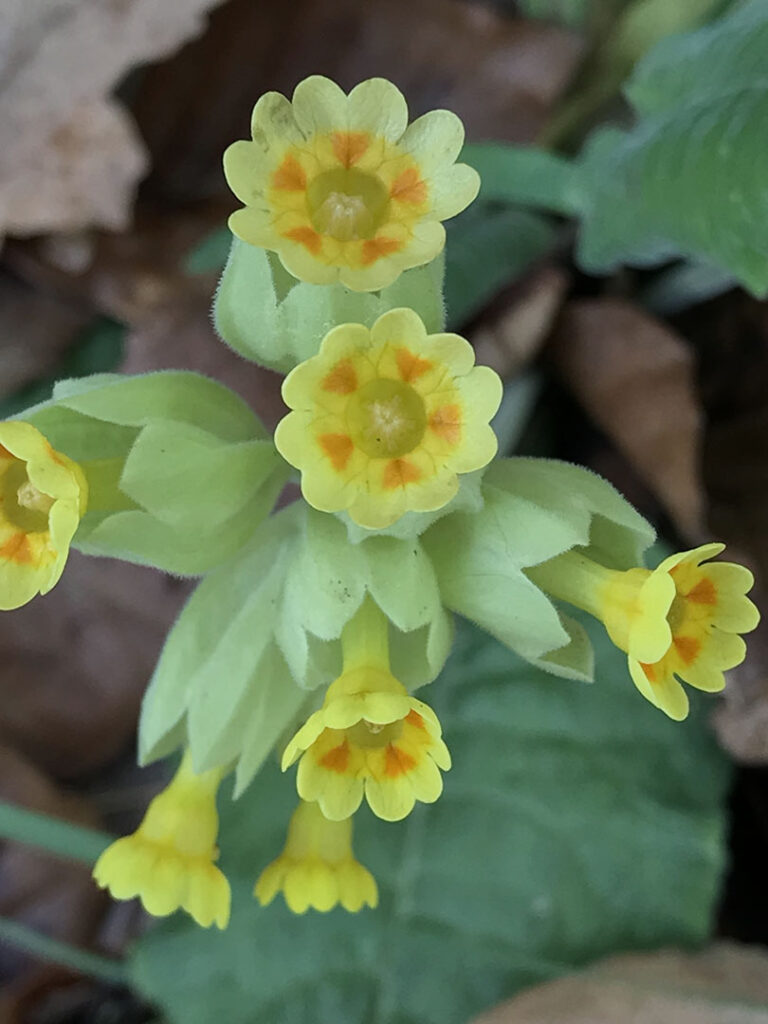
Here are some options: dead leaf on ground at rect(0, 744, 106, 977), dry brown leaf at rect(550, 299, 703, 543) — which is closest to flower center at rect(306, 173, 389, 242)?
dry brown leaf at rect(550, 299, 703, 543)

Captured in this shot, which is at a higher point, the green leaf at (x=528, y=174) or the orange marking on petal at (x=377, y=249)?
the orange marking on petal at (x=377, y=249)

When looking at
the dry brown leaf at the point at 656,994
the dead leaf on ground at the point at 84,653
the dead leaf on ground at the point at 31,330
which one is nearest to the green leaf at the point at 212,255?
the dead leaf on ground at the point at 31,330

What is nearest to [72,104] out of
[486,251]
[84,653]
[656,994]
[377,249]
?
[486,251]

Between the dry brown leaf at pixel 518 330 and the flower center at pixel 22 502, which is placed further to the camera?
the dry brown leaf at pixel 518 330

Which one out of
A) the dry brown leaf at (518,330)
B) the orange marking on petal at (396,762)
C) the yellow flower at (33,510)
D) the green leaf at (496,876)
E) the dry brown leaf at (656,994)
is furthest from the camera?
the dry brown leaf at (518,330)

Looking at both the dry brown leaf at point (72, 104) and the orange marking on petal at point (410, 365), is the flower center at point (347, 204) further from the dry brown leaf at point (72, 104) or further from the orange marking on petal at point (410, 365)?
the dry brown leaf at point (72, 104)

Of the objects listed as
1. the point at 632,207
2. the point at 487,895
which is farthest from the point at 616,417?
the point at 487,895
